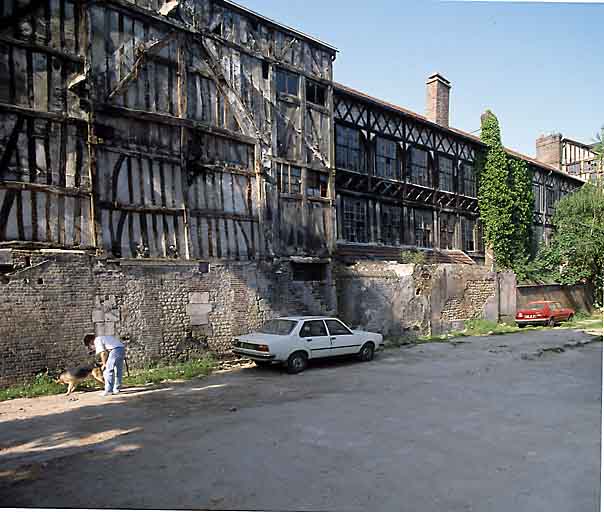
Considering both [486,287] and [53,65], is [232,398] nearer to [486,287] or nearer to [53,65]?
[53,65]

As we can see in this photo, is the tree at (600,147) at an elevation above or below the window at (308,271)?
above

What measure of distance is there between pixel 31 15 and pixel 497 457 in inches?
458

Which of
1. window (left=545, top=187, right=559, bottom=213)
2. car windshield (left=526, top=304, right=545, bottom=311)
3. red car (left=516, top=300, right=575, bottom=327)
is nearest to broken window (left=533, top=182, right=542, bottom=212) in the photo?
window (left=545, top=187, right=559, bottom=213)

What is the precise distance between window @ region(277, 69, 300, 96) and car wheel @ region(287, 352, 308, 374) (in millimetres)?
8386

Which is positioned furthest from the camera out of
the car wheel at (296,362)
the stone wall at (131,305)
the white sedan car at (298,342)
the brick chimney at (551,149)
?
the brick chimney at (551,149)

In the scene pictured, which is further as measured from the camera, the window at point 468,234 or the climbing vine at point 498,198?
the climbing vine at point 498,198

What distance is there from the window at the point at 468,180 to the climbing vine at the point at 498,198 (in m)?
0.40

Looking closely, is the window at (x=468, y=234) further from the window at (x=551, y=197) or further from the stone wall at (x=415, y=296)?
the window at (x=551, y=197)

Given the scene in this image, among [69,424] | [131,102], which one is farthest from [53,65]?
[69,424]

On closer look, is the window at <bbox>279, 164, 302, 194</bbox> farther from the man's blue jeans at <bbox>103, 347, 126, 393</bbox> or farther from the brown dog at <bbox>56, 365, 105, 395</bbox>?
the brown dog at <bbox>56, 365, 105, 395</bbox>

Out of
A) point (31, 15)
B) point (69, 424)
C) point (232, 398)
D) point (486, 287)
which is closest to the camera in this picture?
point (69, 424)

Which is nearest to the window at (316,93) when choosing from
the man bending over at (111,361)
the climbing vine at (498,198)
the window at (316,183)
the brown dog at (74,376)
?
the window at (316,183)

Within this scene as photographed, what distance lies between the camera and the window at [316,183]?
16.1 meters

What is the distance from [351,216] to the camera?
1897 centimetres
